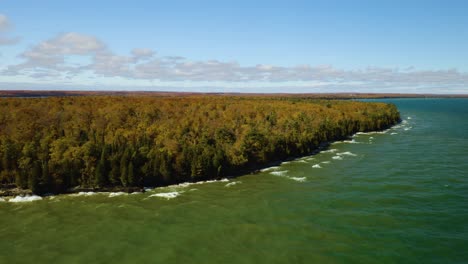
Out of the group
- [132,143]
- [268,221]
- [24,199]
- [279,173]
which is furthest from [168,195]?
[24,199]

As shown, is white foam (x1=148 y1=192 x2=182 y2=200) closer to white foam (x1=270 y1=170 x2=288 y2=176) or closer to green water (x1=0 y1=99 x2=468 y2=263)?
green water (x1=0 y1=99 x2=468 y2=263)

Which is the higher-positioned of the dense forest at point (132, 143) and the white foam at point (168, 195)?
the dense forest at point (132, 143)

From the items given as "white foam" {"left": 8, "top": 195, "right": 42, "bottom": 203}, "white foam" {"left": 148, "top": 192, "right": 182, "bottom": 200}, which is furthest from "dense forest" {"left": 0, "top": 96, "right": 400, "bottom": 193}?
"white foam" {"left": 148, "top": 192, "right": 182, "bottom": 200}

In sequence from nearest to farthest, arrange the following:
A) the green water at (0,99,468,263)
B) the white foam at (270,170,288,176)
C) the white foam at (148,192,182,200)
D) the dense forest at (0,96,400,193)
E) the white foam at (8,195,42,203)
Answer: the green water at (0,99,468,263) < the white foam at (148,192,182,200) < the white foam at (8,195,42,203) < the dense forest at (0,96,400,193) < the white foam at (270,170,288,176)

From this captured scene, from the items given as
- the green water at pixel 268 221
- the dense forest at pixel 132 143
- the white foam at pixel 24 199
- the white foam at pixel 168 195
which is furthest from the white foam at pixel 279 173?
the white foam at pixel 24 199

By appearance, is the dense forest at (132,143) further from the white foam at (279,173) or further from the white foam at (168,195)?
the white foam at (279,173)

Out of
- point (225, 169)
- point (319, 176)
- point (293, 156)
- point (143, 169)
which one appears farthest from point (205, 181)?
point (293, 156)
